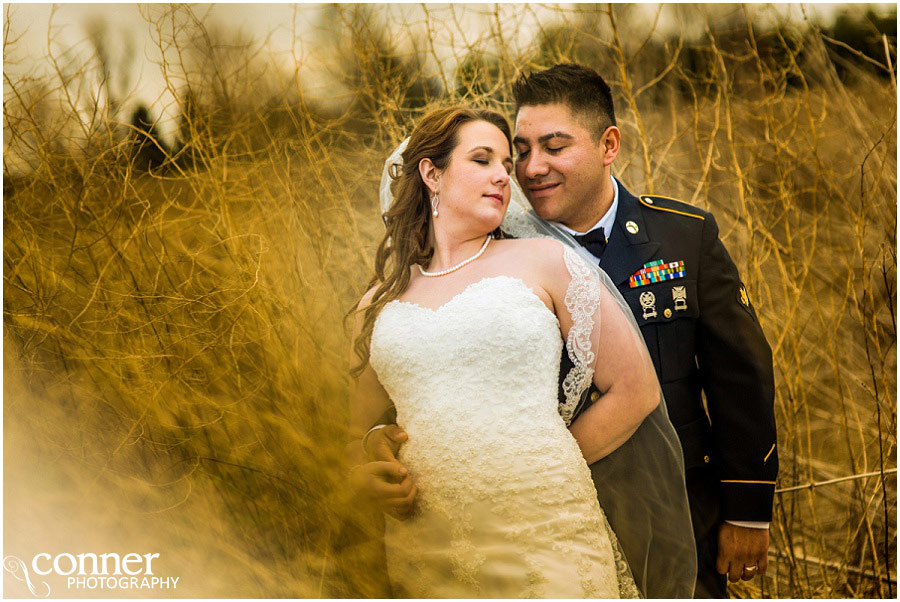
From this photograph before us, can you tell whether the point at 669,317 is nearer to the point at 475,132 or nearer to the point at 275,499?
the point at 475,132

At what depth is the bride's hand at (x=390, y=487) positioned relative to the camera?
1.59m

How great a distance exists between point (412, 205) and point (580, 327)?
1.78 ft

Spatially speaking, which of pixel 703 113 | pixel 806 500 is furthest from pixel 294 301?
pixel 806 500

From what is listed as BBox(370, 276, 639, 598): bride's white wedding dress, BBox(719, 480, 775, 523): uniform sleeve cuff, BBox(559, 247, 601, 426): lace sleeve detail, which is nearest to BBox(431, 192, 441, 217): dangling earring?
BBox(370, 276, 639, 598): bride's white wedding dress

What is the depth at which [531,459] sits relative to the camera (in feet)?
4.97

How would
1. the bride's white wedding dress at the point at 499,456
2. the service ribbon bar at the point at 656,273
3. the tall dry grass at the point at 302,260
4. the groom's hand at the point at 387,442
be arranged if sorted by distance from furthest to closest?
the tall dry grass at the point at 302,260 → the service ribbon bar at the point at 656,273 → the groom's hand at the point at 387,442 → the bride's white wedding dress at the point at 499,456

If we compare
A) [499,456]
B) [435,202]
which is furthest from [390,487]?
[435,202]

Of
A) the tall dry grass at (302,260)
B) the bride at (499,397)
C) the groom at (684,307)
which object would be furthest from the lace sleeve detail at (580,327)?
the tall dry grass at (302,260)

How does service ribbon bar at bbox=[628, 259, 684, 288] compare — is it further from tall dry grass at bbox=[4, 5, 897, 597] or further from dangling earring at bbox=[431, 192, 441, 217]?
tall dry grass at bbox=[4, 5, 897, 597]

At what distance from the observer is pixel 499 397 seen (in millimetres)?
1530

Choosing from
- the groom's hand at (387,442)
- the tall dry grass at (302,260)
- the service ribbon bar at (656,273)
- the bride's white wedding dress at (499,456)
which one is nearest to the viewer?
the bride's white wedding dress at (499,456)

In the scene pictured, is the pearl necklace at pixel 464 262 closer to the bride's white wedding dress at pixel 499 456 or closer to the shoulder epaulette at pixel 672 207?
the bride's white wedding dress at pixel 499 456

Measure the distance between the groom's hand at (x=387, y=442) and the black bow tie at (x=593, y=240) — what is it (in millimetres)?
643

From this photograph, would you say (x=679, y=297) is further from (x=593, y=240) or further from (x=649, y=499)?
(x=649, y=499)
